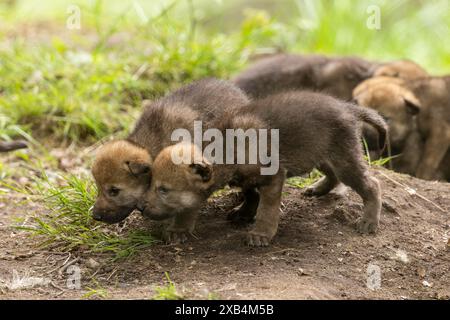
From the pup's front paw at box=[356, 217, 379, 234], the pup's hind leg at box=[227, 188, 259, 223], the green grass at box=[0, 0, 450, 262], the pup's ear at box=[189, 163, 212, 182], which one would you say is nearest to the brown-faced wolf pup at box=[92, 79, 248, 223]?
the green grass at box=[0, 0, 450, 262]

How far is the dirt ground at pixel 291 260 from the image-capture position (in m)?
3.70

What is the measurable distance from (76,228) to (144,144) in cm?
71

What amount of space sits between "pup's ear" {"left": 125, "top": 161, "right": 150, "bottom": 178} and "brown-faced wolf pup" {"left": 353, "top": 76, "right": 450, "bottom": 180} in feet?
8.66

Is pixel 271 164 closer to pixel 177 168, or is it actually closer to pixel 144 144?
pixel 177 168

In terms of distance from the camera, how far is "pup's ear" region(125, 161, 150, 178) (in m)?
4.37

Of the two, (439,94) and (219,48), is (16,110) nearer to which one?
(219,48)

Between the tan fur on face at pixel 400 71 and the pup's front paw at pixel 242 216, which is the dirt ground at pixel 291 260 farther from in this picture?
the tan fur on face at pixel 400 71

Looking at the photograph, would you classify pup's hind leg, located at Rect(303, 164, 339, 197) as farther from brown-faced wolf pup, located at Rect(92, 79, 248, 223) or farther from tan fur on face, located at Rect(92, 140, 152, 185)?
tan fur on face, located at Rect(92, 140, 152, 185)

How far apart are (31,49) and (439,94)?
4207 mm

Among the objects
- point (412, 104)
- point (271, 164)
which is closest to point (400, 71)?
point (412, 104)

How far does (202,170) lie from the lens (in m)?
4.21

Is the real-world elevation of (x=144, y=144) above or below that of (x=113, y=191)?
above
